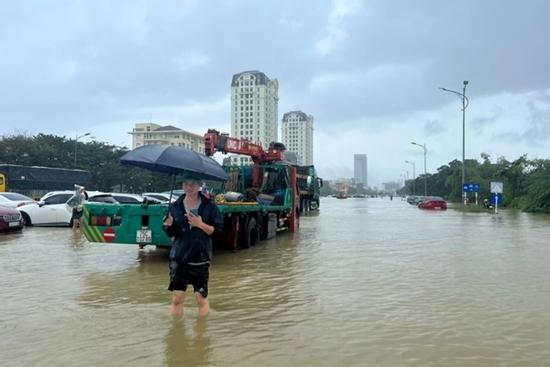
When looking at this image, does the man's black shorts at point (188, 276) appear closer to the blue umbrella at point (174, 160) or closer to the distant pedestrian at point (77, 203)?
the blue umbrella at point (174, 160)

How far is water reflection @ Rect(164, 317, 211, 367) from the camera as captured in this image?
4.61m

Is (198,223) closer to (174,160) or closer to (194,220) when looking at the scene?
(194,220)

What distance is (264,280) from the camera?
862 centimetres

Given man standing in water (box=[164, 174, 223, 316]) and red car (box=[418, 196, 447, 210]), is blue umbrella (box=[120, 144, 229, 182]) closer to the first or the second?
man standing in water (box=[164, 174, 223, 316])

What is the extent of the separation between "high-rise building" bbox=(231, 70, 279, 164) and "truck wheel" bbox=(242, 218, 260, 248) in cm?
7317

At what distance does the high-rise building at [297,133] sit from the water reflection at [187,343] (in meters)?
124

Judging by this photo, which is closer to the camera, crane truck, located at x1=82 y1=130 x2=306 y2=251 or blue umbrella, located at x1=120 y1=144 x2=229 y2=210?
blue umbrella, located at x1=120 y1=144 x2=229 y2=210

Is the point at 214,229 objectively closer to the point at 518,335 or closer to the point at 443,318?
the point at 443,318

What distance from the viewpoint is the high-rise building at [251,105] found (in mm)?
89562

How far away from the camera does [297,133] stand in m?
132

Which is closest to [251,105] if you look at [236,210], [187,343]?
[236,210]

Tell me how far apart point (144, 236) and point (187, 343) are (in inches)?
198

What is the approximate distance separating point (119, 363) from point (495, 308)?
4.62 metres

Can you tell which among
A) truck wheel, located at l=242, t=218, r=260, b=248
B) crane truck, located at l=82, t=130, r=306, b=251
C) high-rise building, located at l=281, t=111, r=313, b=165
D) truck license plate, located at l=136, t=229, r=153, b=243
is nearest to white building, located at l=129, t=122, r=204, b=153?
high-rise building, located at l=281, t=111, r=313, b=165
